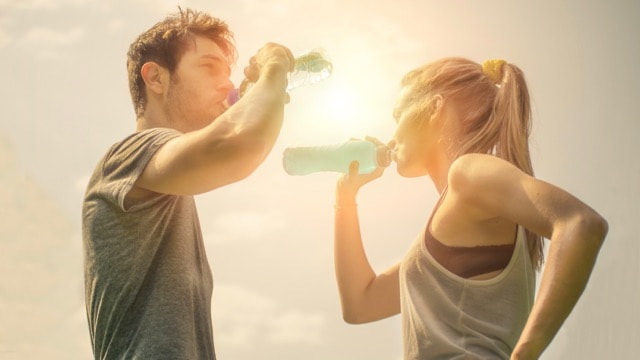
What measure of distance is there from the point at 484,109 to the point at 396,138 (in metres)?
0.34

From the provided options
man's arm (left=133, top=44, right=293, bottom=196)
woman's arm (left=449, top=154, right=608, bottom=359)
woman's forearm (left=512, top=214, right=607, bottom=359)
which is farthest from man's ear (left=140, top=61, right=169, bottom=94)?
woman's forearm (left=512, top=214, right=607, bottom=359)

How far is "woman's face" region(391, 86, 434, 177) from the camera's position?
3.14 meters

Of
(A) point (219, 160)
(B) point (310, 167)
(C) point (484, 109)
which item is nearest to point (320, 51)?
(B) point (310, 167)

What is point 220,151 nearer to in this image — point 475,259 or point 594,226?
point 475,259

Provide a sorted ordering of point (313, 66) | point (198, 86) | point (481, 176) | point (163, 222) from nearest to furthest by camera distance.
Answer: point (481, 176), point (163, 222), point (198, 86), point (313, 66)

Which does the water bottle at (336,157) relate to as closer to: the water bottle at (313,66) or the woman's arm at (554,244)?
the water bottle at (313,66)

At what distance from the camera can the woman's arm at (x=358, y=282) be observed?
3438mm

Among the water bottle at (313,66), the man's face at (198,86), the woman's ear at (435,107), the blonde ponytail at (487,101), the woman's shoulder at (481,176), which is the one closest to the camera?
the woman's shoulder at (481,176)

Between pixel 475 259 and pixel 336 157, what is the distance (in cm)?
129

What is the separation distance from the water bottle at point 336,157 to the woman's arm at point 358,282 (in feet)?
0.94

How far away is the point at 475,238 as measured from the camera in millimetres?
2672

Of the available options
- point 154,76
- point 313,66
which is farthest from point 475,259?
point 313,66

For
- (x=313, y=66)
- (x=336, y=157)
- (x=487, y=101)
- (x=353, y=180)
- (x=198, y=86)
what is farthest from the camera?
(x=313, y=66)

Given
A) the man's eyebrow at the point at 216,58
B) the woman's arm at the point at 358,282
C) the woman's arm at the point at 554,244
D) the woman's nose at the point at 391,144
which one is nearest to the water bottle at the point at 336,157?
the woman's nose at the point at 391,144
